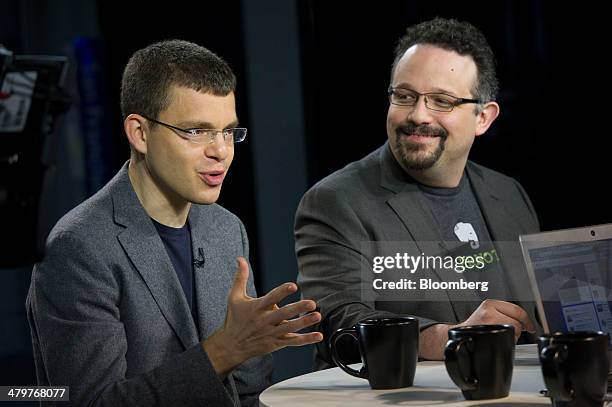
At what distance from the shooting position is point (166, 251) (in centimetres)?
219

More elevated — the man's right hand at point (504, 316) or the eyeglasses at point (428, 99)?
the eyeglasses at point (428, 99)

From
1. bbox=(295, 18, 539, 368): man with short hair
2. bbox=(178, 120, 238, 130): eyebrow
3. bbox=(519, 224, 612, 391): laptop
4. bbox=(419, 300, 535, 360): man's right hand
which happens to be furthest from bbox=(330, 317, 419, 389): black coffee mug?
bbox=(295, 18, 539, 368): man with short hair

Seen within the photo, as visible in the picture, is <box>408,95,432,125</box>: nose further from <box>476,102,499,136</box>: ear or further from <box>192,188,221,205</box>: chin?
<box>192,188,221,205</box>: chin

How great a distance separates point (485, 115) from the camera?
119 inches

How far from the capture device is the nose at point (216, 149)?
2.15m

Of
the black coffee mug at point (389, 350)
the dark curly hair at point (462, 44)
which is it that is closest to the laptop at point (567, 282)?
the black coffee mug at point (389, 350)

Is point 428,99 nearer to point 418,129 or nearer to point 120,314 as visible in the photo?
point 418,129

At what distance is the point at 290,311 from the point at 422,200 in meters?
1.14

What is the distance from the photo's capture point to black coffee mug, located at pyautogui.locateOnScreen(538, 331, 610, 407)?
1474 mm

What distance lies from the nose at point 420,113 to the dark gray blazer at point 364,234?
159 millimetres

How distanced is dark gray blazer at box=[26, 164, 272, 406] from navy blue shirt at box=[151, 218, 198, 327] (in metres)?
0.02

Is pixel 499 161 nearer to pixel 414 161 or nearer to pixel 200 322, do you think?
pixel 414 161

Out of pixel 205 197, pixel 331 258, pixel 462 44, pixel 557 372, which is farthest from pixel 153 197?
pixel 462 44

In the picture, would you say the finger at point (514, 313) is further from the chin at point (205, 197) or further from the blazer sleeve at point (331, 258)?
the chin at point (205, 197)
